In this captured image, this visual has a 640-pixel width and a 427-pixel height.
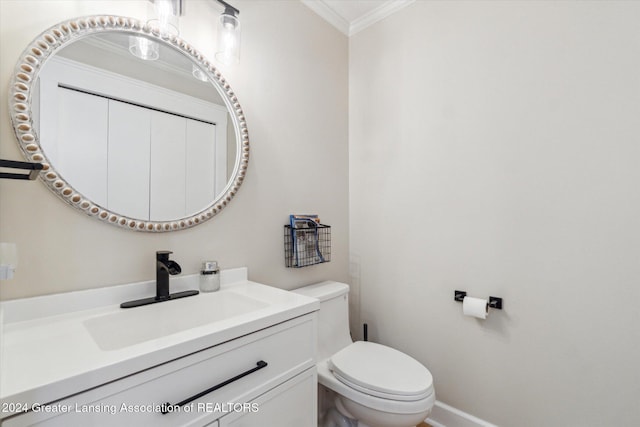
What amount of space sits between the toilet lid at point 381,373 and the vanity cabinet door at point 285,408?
29cm

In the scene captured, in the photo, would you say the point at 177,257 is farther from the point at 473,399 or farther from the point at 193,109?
the point at 473,399

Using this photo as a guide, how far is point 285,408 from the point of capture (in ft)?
3.25

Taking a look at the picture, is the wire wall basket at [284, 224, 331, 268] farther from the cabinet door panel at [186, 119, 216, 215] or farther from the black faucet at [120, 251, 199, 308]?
the black faucet at [120, 251, 199, 308]

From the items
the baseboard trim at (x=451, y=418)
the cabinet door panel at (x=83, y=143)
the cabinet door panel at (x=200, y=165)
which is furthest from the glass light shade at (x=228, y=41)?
the baseboard trim at (x=451, y=418)

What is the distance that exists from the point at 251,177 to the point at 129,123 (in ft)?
1.82

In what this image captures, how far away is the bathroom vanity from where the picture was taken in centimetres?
58

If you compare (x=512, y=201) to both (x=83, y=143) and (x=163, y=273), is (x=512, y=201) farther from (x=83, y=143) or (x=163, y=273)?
(x=83, y=143)

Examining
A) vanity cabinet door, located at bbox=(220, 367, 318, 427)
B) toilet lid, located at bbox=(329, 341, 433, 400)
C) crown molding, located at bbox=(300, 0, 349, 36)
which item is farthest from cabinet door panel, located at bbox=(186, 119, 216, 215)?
crown molding, located at bbox=(300, 0, 349, 36)

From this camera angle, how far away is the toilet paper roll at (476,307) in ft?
4.73

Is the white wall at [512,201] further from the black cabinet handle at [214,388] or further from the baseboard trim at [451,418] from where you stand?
the black cabinet handle at [214,388]

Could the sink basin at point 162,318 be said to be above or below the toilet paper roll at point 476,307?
above

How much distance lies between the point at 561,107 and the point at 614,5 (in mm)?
406

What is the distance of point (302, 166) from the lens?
177cm

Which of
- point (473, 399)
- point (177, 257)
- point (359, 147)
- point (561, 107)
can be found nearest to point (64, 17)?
point (177, 257)
